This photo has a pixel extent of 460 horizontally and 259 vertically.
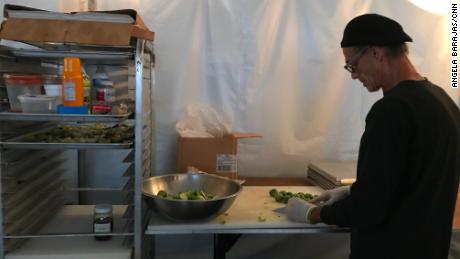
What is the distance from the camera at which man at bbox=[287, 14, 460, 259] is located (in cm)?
120

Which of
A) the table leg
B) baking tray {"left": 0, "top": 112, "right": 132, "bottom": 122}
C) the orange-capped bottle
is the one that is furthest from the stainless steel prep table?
the orange-capped bottle

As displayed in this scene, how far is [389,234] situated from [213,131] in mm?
1032

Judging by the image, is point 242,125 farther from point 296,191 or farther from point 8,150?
point 8,150

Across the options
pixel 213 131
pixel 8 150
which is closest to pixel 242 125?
pixel 213 131

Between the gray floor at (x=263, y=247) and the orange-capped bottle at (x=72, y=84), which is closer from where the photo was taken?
the orange-capped bottle at (x=72, y=84)

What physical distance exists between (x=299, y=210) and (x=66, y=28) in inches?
41.0

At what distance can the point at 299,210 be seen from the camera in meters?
1.57

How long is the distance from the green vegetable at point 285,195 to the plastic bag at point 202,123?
1.24ft

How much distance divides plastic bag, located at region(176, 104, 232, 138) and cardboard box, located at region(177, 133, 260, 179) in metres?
0.04

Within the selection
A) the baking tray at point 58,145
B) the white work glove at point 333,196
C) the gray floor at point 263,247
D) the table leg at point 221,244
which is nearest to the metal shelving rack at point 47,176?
the baking tray at point 58,145

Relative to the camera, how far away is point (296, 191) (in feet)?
6.67

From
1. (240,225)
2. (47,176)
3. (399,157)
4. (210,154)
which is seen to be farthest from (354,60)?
(47,176)

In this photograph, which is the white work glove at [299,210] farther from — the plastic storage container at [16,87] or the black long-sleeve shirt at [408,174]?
the plastic storage container at [16,87]

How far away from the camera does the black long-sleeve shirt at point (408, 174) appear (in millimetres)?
1194
